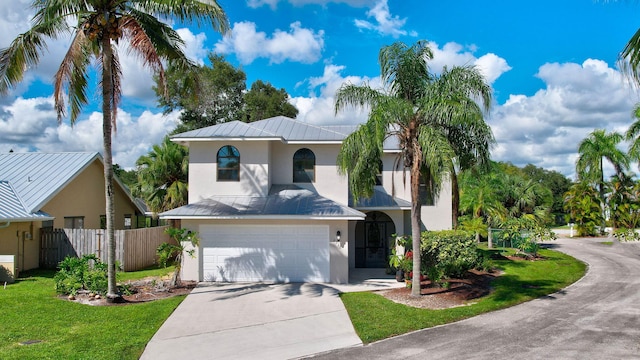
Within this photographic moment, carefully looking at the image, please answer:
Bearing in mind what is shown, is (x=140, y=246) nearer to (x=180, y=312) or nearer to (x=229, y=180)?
(x=229, y=180)

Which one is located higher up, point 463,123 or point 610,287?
point 463,123

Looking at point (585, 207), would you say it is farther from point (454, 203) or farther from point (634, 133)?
point (454, 203)

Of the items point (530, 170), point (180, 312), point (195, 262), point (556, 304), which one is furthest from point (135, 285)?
point (530, 170)

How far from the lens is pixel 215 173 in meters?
16.8

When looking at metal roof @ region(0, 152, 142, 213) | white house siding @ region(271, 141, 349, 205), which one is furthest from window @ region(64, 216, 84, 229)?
white house siding @ region(271, 141, 349, 205)

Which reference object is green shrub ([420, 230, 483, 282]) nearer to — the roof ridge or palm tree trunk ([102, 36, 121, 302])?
palm tree trunk ([102, 36, 121, 302])

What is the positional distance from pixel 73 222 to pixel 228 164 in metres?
8.62

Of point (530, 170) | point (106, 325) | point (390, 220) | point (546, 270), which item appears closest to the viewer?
point (106, 325)

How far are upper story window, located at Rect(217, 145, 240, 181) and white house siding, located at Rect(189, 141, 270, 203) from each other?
150 mm

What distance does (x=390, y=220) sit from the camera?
782 inches

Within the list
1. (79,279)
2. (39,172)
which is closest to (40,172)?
(39,172)

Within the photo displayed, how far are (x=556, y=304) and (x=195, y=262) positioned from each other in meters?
11.4

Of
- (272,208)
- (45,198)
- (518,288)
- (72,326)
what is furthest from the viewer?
(45,198)

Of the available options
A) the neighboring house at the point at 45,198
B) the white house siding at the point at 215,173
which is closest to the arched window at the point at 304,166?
the white house siding at the point at 215,173
